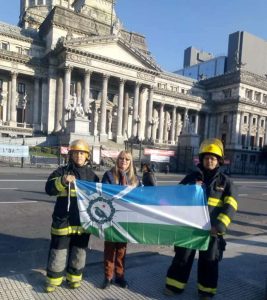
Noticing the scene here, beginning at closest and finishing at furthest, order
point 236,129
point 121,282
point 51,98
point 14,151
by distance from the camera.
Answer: point 121,282 → point 14,151 → point 51,98 → point 236,129

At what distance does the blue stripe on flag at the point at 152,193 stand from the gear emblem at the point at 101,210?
5.3 inches

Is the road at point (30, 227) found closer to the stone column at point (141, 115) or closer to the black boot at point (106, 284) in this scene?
the black boot at point (106, 284)

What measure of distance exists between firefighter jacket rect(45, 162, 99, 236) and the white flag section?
3.6 inches

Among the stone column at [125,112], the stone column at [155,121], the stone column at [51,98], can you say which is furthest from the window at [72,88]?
the stone column at [155,121]

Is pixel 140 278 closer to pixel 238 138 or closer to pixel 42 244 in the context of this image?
pixel 42 244

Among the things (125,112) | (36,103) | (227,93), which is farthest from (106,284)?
(227,93)

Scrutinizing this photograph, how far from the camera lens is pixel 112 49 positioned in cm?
4600

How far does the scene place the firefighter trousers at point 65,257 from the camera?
165 inches

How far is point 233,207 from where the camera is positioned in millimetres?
4055

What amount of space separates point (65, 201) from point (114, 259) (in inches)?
44.2

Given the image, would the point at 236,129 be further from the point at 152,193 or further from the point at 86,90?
the point at 152,193

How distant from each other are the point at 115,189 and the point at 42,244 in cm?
293

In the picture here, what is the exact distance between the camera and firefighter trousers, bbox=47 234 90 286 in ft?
13.8

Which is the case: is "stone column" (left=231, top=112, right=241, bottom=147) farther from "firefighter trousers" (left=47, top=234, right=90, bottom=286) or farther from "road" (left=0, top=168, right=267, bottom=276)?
"firefighter trousers" (left=47, top=234, right=90, bottom=286)
